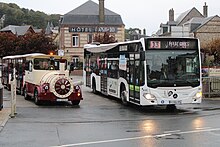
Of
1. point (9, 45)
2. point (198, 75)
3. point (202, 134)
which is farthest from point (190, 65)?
point (9, 45)

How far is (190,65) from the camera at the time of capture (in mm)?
18703

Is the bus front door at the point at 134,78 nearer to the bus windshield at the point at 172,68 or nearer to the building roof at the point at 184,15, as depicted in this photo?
the bus windshield at the point at 172,68

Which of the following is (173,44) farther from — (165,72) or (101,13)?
(101,13)

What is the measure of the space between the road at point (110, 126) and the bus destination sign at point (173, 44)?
2.71 metres

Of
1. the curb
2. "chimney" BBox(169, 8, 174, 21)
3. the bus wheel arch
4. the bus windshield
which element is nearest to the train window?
the bus wheel arch

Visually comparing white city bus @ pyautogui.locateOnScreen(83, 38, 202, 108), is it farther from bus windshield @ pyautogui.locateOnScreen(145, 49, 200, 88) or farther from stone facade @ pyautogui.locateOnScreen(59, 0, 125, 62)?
stone facade @ pyautogui.locateOnScreen(59, 0, 125, 62)

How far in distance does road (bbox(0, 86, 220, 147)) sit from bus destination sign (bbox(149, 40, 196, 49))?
2714mm

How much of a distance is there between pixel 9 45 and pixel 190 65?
138 ft

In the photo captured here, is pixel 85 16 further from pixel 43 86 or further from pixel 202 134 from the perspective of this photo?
pixel 202 134

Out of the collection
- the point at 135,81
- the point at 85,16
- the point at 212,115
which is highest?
the point at 85,16

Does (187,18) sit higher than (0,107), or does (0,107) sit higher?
(187,18)

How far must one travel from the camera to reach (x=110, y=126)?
14531 millimetres

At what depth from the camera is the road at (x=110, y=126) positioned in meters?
11.2

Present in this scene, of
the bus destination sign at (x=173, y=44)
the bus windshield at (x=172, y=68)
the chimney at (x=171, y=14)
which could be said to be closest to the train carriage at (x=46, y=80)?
the bus windshield at (x=172, y=68)
